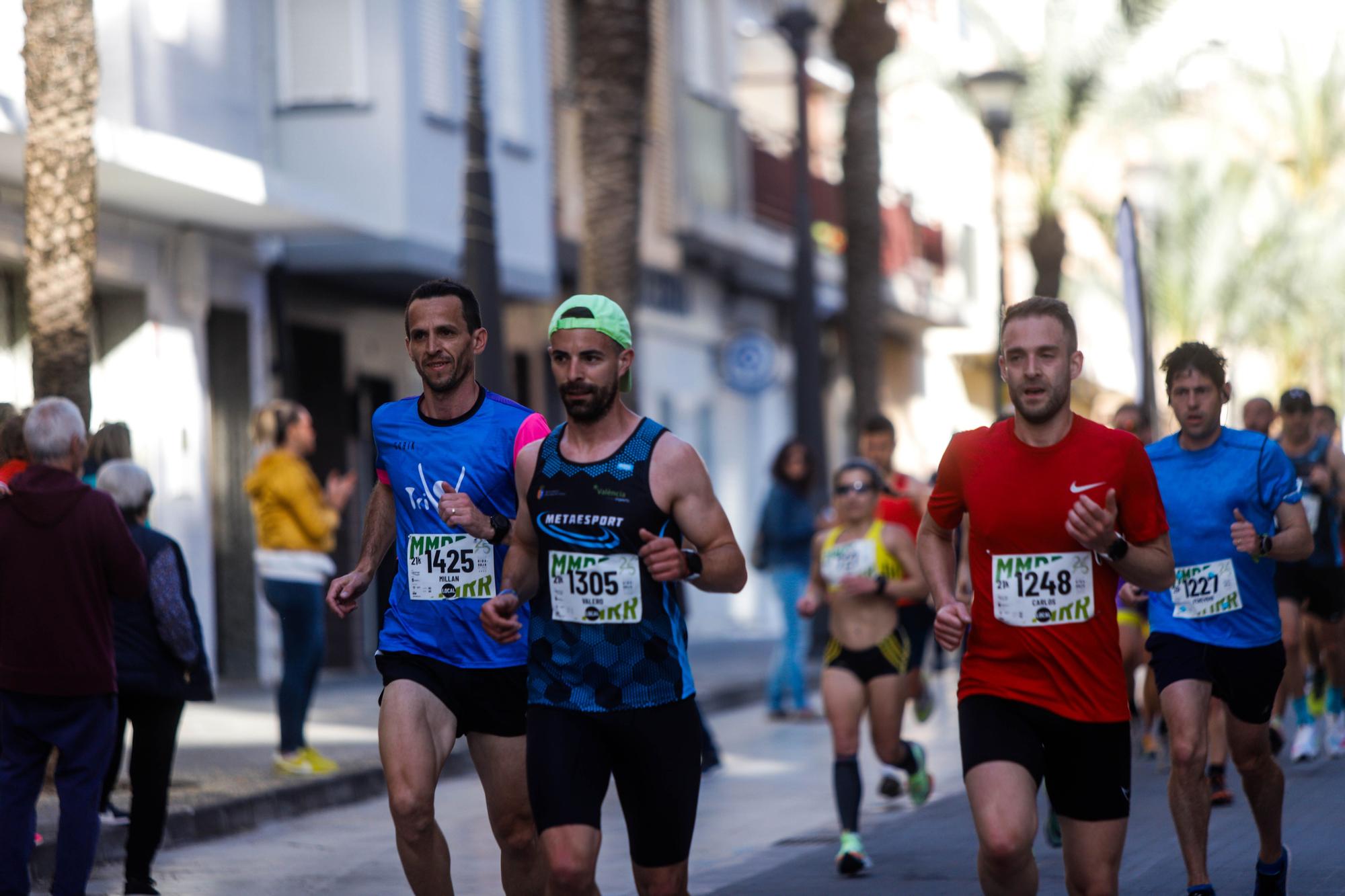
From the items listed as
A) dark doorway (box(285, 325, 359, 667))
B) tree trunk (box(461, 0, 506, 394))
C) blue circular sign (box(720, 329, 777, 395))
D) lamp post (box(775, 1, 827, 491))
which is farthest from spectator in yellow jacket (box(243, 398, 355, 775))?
blue circular sign (box(720, 329, 777, 395))

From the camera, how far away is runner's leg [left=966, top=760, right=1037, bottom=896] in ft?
18.7

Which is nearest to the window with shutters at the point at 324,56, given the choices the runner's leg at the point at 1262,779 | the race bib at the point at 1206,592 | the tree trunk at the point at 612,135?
the tree trunk at the point at 612,135

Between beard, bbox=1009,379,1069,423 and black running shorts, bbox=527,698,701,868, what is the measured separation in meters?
1.19

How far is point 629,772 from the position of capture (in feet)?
19.4

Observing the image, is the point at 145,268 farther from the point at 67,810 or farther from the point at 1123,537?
the point at 1123,537

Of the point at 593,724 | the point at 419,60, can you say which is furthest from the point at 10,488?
the point at 419,60

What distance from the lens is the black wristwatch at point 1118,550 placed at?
591cm

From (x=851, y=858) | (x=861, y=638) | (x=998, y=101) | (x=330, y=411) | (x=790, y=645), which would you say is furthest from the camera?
(x=998, y=101)

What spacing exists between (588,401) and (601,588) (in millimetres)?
484

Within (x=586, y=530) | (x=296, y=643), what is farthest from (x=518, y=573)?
(x=296, y=643)

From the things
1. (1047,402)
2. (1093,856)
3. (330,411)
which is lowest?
(1093,856)

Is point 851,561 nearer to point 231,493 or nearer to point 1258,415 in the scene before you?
point 1258,415

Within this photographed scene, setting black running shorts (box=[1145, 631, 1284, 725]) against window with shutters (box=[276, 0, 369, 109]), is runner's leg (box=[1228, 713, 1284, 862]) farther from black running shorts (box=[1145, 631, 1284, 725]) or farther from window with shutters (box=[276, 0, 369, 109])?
window with shutters (box=[276, 0, 369, 109])

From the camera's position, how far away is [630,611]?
19.2 feet
